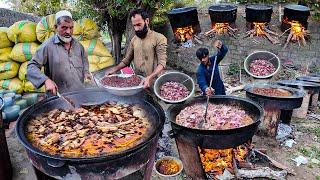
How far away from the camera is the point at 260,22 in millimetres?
9961

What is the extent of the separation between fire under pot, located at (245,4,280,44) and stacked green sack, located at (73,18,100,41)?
4964mm

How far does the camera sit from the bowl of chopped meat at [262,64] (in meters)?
7.05

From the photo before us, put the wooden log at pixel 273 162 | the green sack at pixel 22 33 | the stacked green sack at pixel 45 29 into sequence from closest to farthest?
the wooden log at pixel 273 162 < the stacked green sack at pixel 45 29 < the green sack at pixel 22 33

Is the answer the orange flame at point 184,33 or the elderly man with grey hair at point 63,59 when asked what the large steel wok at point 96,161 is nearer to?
the elderly man with grey hair at point 63,59

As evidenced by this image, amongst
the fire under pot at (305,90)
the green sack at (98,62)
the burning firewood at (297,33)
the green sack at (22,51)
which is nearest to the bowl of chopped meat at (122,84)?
the green sack at (98,62)

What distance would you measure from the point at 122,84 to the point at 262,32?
713 cm

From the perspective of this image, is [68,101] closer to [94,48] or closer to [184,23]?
[94,48]

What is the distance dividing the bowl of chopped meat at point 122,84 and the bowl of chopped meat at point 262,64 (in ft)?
10.9

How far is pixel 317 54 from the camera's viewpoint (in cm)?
953

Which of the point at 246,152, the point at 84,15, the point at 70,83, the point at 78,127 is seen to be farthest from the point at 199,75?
the point at 84,15

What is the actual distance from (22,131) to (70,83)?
1.65 metres

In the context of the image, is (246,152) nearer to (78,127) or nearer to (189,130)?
(189,130)

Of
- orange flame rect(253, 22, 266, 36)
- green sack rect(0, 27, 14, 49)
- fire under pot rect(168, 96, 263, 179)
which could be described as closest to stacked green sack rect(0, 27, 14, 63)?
green sack rect(0, 27, 14, 49)

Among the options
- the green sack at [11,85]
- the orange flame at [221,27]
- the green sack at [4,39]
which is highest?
the green sack at [4,39]
